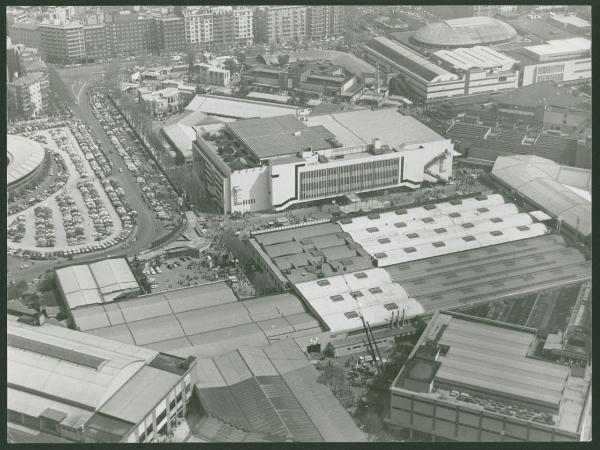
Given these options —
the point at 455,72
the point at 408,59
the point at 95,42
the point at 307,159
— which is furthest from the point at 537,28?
the point at 95,42

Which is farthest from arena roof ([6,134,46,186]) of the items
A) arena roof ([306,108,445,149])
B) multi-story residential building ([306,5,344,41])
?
multi-story residential building ([306,5,344,41])

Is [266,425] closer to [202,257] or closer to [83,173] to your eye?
[202,257]

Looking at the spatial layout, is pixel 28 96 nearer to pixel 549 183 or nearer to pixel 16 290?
pixel 16 290

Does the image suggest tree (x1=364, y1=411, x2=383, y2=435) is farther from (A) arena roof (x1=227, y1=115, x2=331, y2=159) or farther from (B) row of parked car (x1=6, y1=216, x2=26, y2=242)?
(B) row of parked car (x1=6, y1=216, x2=26, y2=242)

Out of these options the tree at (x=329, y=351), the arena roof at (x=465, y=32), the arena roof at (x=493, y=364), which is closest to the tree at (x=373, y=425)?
the arena roof at (x=493, y=364)

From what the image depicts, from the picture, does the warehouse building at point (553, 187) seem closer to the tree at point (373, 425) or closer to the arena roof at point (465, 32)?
the tree at point (373, 425)

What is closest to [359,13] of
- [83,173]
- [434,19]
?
[434,19]
